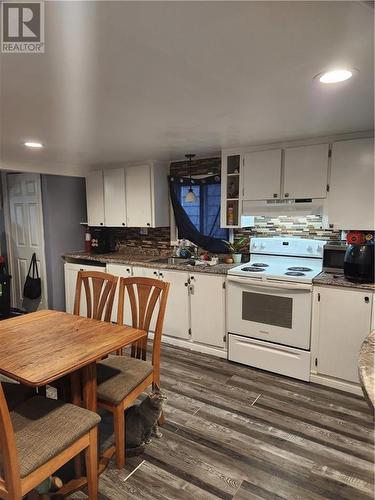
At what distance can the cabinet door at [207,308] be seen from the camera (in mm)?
3256

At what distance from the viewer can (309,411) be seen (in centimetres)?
243

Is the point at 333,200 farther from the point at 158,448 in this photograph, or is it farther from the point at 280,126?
the point at 158,448

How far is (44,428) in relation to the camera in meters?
1.50

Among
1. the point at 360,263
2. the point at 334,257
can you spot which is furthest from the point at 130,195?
the point at 360,263

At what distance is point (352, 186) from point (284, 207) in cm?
62

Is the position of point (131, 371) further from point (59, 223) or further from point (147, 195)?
point (59, 223)

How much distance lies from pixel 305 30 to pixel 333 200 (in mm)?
1931

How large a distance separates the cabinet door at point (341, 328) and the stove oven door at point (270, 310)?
12 cm

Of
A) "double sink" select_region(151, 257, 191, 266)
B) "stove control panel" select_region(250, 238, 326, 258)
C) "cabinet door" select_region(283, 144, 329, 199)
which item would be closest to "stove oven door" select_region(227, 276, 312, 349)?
"stove control panel" select_region(250, 238, 326, 258)

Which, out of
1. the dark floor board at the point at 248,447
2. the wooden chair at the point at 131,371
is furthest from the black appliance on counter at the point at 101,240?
the dark floor board at the point at 248,447

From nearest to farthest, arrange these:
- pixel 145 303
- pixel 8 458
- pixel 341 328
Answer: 1. pixel 8 458
2. pixel 145 303
3. pixel 341 328

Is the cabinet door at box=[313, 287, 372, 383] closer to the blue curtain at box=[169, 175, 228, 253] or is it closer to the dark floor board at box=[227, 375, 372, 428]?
the dark floor board at box=[227, 375, 372, 428]

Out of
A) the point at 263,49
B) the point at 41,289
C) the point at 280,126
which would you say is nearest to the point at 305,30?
the point at 263,49

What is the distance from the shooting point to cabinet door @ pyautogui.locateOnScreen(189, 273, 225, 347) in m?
3.26
